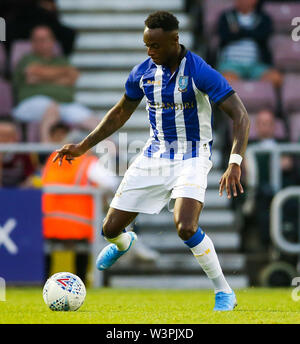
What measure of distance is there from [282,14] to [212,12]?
1.02 metres

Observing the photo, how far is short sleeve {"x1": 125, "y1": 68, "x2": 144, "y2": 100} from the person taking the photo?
6565 mm

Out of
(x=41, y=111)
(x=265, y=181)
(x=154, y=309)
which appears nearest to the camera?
(x=154, y=309)

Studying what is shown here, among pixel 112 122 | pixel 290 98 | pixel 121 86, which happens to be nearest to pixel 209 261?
A: pixel 112 122

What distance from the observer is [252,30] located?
1163 centimetres

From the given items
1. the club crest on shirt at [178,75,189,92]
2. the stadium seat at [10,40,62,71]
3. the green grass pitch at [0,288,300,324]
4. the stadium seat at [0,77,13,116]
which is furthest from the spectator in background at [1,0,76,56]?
the club crest on shirt at [178,75,189,92]

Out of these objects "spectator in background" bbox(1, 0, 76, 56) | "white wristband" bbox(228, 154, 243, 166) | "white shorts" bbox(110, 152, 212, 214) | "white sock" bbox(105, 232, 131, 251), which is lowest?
"white sock" bbox(105, 232, 131, 251)

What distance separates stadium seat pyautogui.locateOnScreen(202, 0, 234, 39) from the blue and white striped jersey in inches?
231

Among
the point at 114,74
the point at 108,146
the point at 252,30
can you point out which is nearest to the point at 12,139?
the point at 108,146

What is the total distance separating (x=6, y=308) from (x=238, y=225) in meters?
4.30

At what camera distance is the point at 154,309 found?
6355 millimetres

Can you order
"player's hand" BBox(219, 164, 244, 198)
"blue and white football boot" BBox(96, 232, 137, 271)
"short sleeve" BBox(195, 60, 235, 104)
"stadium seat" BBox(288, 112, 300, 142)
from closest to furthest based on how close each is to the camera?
"player's hand" BBox(219, 164, 244, 198)
"short sleeve" BBox(195, 60, 235, 104)
"blue and white football boot" BBox(96, 232, 137, 271)
"stadium seat" BBox(288, 112, 300, 142)

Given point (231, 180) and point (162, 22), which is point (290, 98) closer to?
point (162, 22)

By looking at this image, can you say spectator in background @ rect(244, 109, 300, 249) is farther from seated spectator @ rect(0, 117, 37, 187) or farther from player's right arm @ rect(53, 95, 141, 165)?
player's right arm @ rect(53, 95, 141, 165)
